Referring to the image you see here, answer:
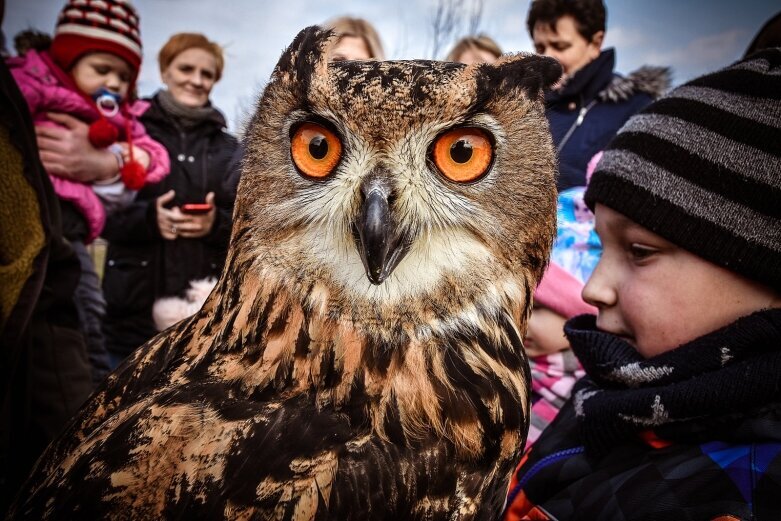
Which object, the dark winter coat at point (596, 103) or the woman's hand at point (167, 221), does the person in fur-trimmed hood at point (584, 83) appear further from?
the woman's hand at point (167, 221)

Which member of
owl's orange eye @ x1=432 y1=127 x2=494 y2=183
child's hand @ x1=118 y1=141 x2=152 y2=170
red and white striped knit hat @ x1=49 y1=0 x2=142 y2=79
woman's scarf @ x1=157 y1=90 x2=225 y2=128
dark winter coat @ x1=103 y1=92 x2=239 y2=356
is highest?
red and white striped knit hat @ x1=49 y1=0 x2=142 y2=79

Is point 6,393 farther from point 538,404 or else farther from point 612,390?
point 538,404

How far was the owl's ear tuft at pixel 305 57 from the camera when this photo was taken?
43.3 inches

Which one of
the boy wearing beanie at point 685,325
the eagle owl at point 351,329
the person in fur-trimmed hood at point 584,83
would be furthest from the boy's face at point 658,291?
the person in fur-trimmed hood at point 584,83

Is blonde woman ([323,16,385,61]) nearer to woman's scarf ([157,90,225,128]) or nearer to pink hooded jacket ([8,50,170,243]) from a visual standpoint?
woman's scarf ([157,90,225,128])

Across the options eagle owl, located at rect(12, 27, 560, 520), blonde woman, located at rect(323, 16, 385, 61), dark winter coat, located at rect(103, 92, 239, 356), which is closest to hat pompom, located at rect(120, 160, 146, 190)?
dark winter coat, located at rect(103, 92, 239, 356)

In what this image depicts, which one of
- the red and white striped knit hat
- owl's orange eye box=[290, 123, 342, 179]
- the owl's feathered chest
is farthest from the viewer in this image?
the red and white striped knit hat

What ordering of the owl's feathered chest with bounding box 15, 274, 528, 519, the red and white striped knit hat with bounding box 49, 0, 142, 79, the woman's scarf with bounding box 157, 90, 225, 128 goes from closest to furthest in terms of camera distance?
1. the owl's feathered chest with bounding box 15, 274, 528, 519
2. the red and white striped knit hat with bounding box 49, 0, 142, 79
3. the woman's scarf with bounding box 157, 90, 225, 128

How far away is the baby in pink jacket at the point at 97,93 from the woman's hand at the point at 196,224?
0.29 metres

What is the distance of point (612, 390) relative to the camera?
121cm

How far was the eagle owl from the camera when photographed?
0.86 meters

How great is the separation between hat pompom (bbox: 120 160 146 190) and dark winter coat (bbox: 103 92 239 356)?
116 mm

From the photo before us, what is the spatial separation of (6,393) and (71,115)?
5.43 feet

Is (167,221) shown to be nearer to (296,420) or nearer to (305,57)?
(305,57)
